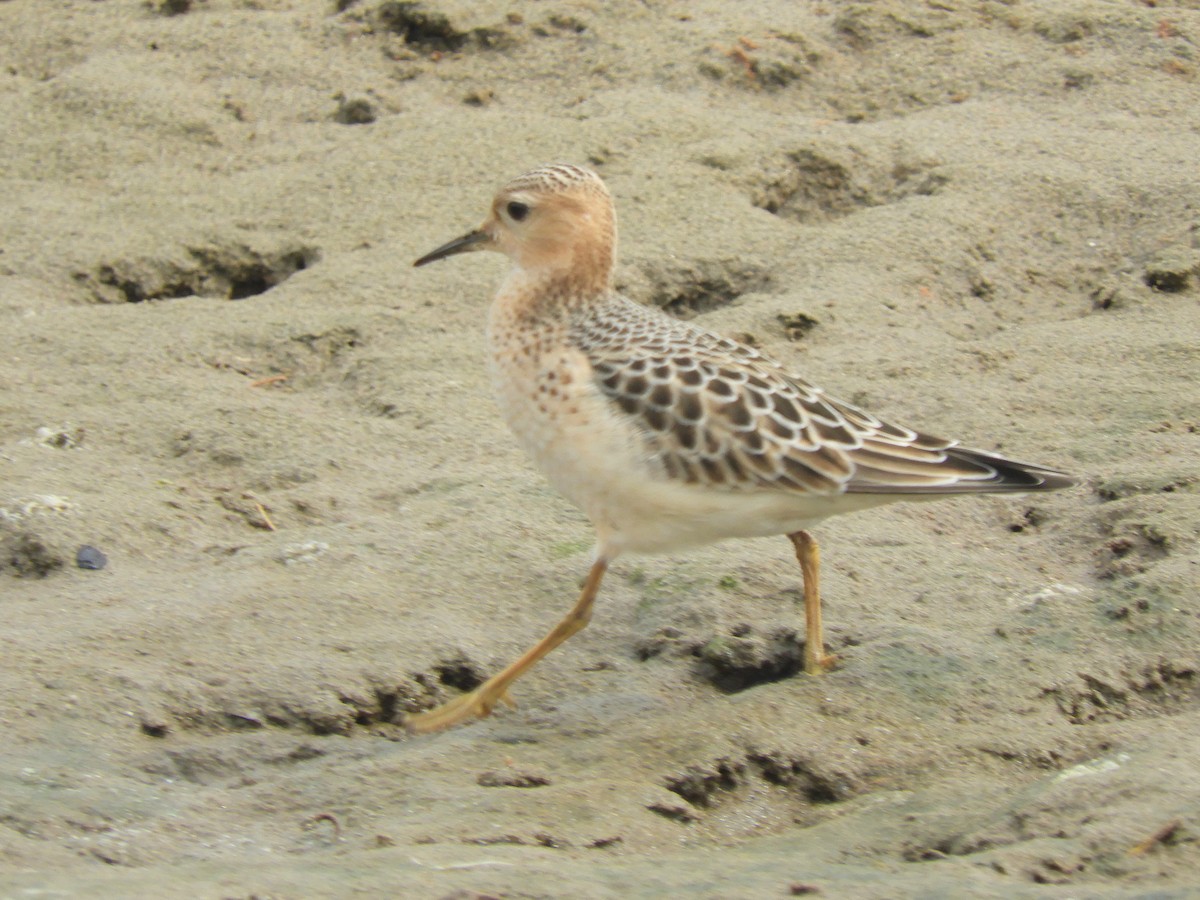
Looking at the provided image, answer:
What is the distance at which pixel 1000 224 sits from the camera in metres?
7.02

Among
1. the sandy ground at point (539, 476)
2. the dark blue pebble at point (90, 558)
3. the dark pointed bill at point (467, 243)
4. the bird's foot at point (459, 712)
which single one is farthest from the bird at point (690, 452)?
the dark blue pebble at point (90, 558)

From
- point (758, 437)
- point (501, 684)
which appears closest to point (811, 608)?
point (758, 437)

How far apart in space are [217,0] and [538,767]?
20.3 ft

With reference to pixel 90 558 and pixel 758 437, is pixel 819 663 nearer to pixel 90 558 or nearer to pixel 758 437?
pixel 758 437

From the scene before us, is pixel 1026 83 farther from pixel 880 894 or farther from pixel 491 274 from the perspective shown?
pixel 880 894

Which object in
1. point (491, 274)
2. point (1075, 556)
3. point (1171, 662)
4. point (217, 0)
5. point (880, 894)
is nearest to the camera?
point (880, 894)

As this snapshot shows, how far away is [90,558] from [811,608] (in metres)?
2.24

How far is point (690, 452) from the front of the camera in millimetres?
4391

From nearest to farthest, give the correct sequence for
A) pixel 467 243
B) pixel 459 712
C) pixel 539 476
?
pixel 459 712 → pixel 467 243 → pixel 539 476

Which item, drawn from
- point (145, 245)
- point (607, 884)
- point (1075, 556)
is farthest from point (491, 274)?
point (607, 884)

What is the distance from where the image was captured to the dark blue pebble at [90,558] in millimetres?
5004

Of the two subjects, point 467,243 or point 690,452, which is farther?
point 467,243

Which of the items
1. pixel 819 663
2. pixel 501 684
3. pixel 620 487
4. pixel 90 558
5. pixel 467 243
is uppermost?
pixel 467 243

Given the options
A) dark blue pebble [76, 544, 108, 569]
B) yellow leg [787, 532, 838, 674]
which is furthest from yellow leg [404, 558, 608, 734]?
dark blue pebble [76, 544, 108, 569]
